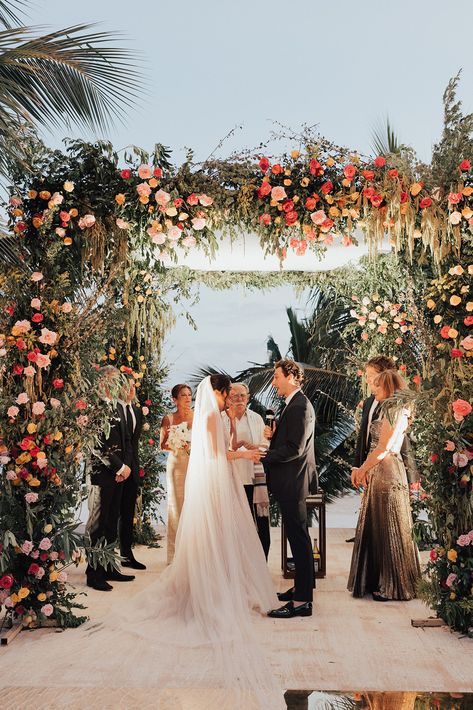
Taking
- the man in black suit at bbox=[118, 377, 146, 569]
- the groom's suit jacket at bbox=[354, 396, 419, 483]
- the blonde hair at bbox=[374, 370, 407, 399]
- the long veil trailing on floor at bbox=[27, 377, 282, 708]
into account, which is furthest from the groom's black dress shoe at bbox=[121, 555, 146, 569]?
the blonde hair at bbox=[374, 370, 407, 399]

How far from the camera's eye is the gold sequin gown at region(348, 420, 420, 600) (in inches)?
240

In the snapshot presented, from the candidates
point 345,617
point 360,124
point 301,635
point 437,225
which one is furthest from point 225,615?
point 360,124

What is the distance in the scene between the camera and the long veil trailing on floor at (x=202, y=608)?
4.34 metres

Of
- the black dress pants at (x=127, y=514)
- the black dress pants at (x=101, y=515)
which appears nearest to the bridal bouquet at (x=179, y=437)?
the black dress pants at (x=127, y=514)

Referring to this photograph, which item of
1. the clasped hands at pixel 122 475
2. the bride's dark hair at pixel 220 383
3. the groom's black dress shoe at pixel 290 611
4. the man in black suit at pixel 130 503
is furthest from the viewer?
the man in black suit at pixel 130 503

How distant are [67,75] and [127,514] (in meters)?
3.62

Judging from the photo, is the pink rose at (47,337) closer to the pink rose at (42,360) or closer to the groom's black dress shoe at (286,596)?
the pink rose at (42,360)

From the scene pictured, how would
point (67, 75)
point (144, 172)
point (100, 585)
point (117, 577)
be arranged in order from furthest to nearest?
1. point (117, 577)
2. point (100, 585)
3. point (67, 75)
4. point (144, 172)

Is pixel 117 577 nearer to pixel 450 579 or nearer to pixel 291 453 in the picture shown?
pixel 291 453

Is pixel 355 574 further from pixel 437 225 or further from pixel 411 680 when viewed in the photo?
pixel 437 225

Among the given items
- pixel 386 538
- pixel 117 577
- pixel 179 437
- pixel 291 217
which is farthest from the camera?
pixel 179 437

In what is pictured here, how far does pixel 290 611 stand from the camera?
5547 mm

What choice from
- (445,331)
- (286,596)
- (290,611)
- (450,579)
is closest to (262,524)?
(286,596)

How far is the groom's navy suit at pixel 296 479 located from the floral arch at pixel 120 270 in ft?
2.57
